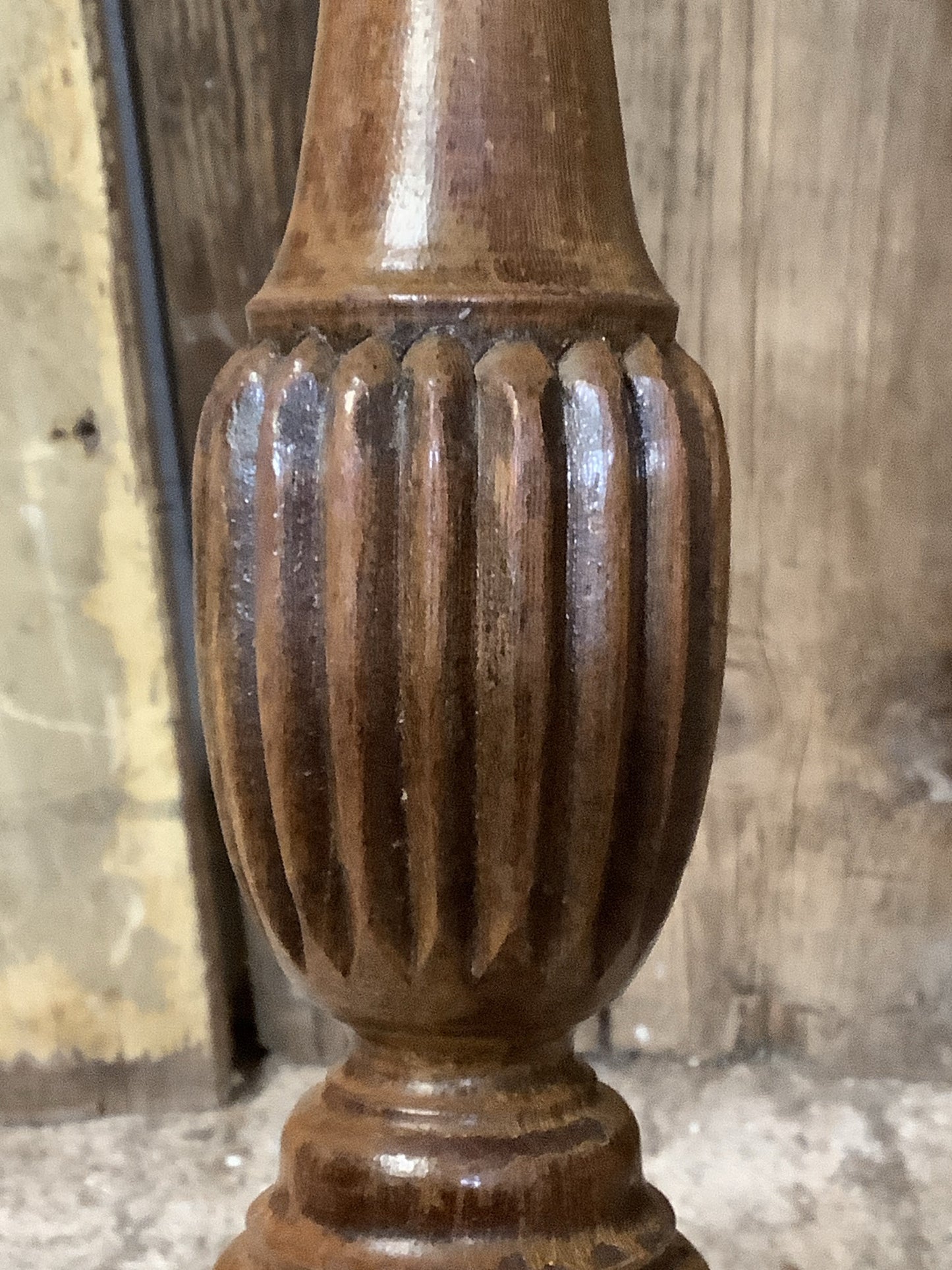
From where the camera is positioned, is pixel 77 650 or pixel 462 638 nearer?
pixel 462 638

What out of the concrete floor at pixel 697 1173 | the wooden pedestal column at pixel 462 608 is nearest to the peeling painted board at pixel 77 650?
the concrete floor at pixel 697 1173

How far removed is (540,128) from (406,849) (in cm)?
23

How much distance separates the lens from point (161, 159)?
69 cm

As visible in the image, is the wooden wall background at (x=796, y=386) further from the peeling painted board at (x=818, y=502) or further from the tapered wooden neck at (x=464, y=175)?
the tapered wooden neck at (x=464, y=175)

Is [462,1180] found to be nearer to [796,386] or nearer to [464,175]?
[464,175]

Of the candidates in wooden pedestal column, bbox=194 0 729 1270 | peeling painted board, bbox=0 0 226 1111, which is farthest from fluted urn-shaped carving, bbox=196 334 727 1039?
peeling painted board, bbox=0 0 226 1111

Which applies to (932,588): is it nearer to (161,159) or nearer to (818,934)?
(818,934)

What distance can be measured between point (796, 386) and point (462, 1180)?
18.5 inches

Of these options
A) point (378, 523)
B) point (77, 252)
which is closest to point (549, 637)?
point (378, 523)

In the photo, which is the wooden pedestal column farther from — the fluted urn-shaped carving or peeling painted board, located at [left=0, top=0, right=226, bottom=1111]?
peeling painted board, located at [left=0, top=0, right=226, bottom=1111]

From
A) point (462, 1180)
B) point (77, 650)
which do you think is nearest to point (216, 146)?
point (77, 650)

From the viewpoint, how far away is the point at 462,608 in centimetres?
36

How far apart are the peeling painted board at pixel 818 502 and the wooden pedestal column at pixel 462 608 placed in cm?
29

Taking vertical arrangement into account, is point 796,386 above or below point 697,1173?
above
